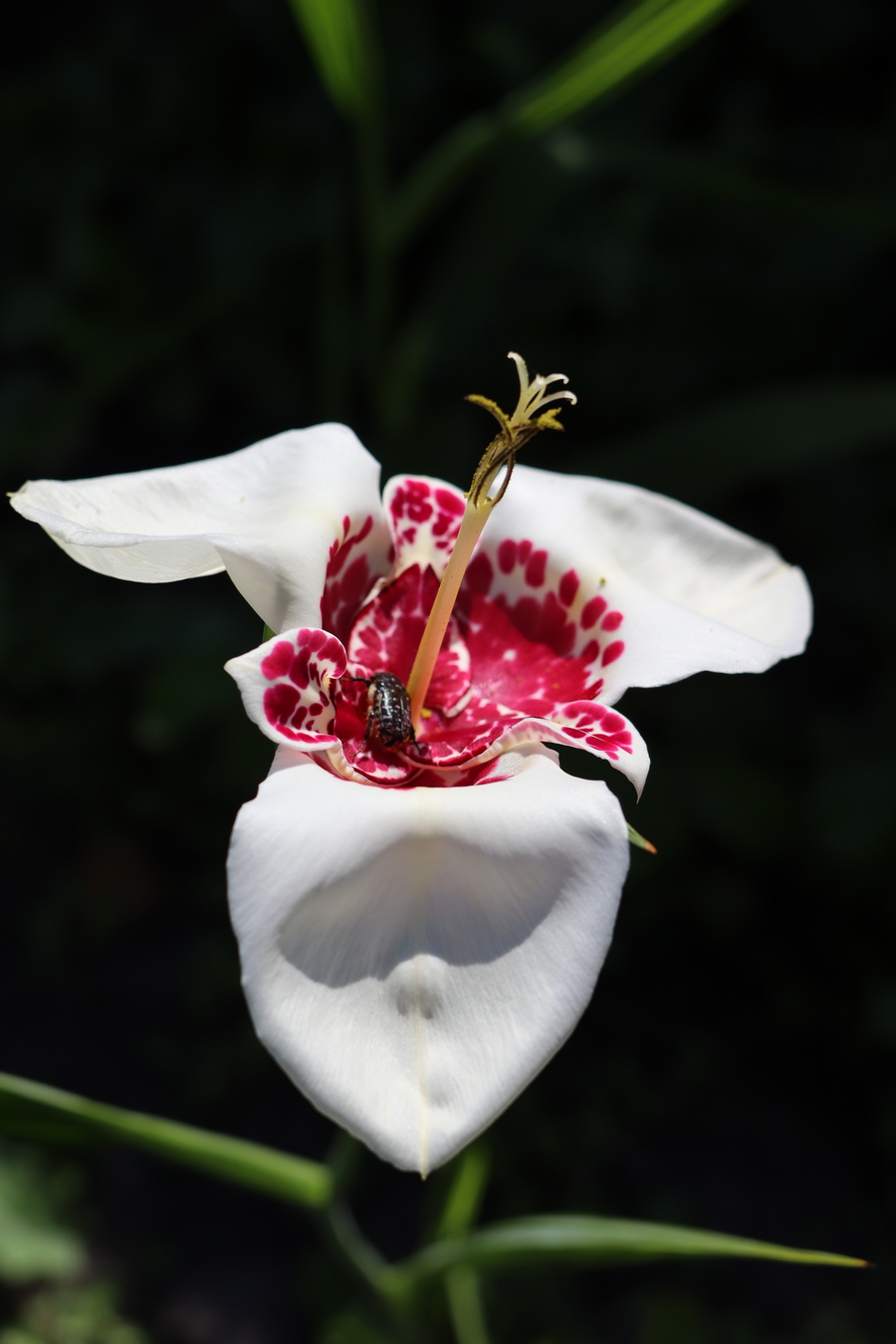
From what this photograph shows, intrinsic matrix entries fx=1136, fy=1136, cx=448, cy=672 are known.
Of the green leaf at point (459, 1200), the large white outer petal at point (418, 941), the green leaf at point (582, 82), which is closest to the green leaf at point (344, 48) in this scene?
the green leaf at point (582, 82)

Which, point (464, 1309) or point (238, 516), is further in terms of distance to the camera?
point (464, 1309)

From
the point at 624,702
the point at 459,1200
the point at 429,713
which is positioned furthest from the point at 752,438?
the point at 459,1200

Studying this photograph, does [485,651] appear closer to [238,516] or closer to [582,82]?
[238,516]

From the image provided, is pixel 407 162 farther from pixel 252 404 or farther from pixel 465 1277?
pixel 465 1277

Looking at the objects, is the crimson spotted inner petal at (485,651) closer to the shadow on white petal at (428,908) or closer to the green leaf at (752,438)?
the shadow on white petal at (428,908)

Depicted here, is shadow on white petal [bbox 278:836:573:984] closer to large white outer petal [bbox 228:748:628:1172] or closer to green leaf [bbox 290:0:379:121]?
large white outer petal [bbox 228:748:628:1172]
